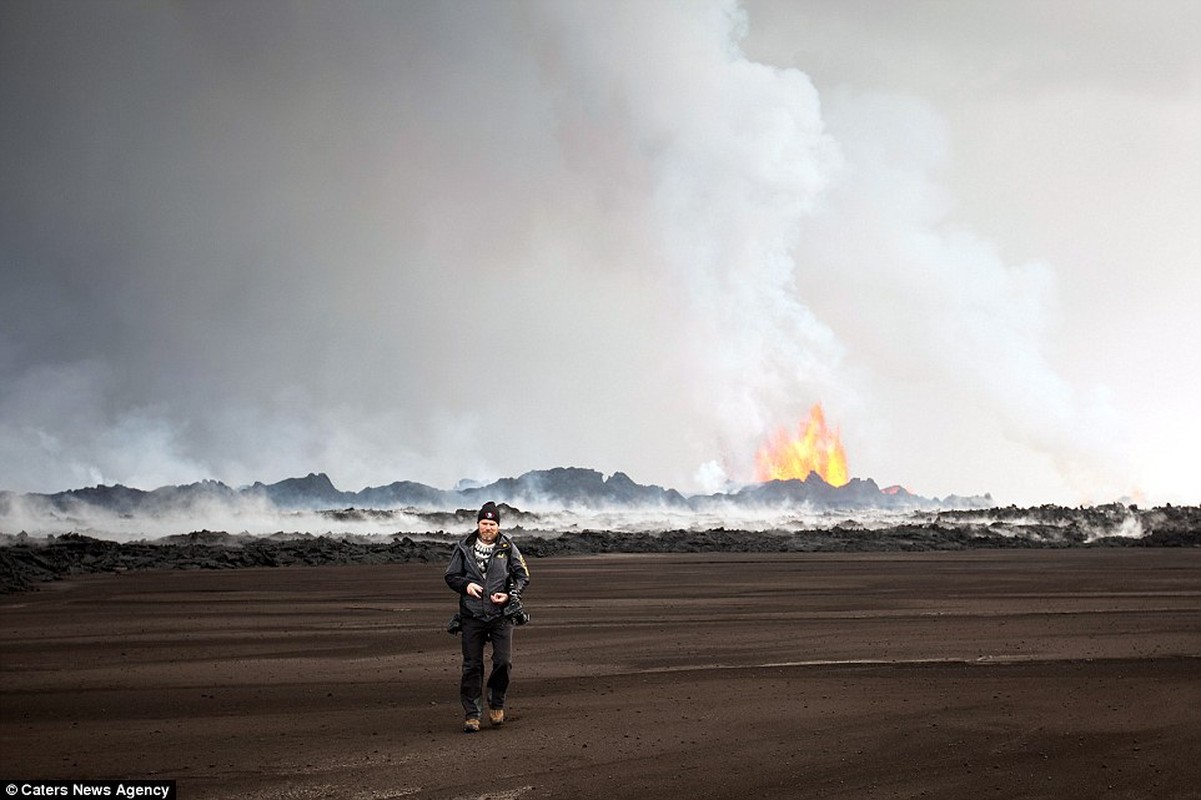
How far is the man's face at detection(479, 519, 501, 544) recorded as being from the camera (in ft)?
35.3

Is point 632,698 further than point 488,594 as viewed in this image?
Yes

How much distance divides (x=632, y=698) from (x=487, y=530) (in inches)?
113

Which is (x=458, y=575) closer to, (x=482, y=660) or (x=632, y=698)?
(x=482, y=660)

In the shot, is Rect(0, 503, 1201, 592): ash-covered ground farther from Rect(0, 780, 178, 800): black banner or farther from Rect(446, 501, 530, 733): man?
Rect(0, 780, 178, 800): black banner

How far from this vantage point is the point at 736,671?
13836mm

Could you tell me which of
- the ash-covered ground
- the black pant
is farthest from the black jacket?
the ash-covered ground

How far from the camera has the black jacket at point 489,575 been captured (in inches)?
423

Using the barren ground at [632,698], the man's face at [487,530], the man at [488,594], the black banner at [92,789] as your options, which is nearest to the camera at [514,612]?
→ the man at [488,594]

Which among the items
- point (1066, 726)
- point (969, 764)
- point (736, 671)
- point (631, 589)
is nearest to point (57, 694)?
point (736, 671)

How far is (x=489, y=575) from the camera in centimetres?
1078

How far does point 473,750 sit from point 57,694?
582 centimetres

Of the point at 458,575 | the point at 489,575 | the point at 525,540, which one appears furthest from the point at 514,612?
the point at 525,540

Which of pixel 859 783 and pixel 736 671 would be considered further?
pixel 736 671

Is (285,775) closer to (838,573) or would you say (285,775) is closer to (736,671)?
(736,671)
